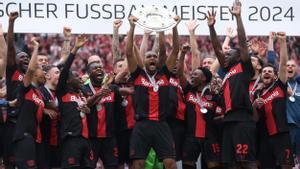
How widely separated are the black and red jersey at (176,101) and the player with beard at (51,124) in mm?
1475

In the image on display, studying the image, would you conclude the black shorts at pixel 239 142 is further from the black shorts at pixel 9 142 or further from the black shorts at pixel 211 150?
the black shorts at pixel 9 142

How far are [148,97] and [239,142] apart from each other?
124 centimetres

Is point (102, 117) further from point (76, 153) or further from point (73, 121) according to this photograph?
point (76, 153)

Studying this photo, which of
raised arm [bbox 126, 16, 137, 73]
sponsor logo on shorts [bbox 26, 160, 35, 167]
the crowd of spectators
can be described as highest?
the crowd of spectators

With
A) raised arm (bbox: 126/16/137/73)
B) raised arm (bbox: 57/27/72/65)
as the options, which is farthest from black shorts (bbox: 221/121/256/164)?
raised arm (bbox: 57/27/72/65)

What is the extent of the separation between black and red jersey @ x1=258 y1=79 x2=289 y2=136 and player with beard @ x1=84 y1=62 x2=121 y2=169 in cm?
193

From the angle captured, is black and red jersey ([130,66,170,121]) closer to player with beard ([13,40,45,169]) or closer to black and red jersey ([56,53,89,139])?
black and red jersey ([56,53,89,139])

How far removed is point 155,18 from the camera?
1360cm

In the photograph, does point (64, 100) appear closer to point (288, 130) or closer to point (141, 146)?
point (141, 146)

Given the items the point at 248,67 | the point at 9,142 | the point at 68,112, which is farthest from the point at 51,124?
the point at 248,67

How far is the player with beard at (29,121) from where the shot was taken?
42.2ft

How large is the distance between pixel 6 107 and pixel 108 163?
145 cm

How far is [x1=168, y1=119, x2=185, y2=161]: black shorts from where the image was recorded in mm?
14102

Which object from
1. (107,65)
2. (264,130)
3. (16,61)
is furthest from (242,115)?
(107,65)
